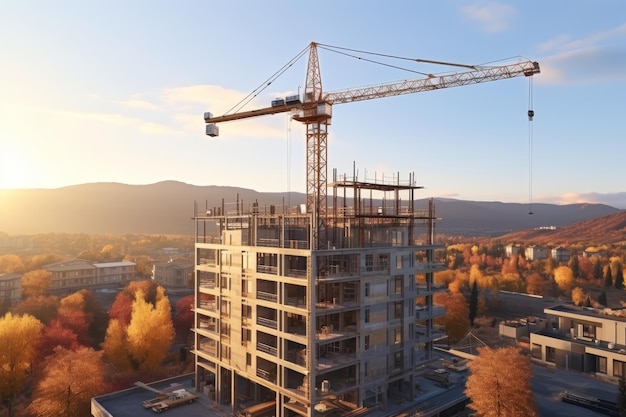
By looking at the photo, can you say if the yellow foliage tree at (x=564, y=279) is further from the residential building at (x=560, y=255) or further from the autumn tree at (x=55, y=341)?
the autumn tree at (x=55, y=341)

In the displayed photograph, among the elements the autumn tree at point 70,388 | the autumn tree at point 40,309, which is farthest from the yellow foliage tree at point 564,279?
the autumn tree at point 40,309

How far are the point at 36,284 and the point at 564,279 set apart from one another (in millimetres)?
155864

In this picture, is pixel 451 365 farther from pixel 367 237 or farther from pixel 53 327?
pixel 53 327

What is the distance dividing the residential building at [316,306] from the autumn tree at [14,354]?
2863cm

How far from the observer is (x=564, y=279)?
135 m

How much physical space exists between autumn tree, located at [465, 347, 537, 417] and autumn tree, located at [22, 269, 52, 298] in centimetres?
10799

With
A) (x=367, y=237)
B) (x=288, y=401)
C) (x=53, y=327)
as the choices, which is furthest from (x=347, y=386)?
(x=53, y=327)

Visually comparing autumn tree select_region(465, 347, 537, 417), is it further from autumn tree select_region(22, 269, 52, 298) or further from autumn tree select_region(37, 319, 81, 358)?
autumn tree select_region(22, 269, 52, 298)

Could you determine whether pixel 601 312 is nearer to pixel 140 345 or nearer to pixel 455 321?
pixel 455 321

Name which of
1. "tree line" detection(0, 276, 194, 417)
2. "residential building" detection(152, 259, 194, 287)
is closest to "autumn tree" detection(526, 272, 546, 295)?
"tree line" detection(0, 276, 194, 417)

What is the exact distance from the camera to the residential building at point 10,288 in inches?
3898

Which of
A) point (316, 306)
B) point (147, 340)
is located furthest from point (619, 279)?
point (147, 340)

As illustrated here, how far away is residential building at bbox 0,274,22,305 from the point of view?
99.0 m

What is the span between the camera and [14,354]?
60531mm
